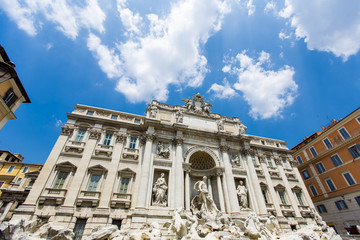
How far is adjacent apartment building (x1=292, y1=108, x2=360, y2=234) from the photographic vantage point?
2126 centimetres

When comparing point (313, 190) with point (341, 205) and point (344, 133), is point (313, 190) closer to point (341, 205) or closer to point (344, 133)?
point (341, 205)

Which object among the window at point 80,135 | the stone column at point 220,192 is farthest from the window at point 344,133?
the window at point 80,135

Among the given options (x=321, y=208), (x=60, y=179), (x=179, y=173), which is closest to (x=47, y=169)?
(x=60, y=179)

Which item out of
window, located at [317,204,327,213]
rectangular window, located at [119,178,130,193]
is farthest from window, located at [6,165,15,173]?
window, located at [317,204,327,213]

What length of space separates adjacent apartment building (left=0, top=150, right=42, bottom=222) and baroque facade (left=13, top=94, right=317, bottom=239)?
378 inches

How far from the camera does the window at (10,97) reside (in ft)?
46.1

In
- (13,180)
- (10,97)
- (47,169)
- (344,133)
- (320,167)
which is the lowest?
(47,169)

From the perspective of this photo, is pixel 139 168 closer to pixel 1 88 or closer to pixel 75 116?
pixel 75 116

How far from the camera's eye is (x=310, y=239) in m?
12.4

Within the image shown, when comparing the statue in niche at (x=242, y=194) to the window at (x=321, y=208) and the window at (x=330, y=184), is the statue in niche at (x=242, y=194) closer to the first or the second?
the window at (x=330, y=184)

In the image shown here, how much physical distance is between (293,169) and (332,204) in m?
6.77

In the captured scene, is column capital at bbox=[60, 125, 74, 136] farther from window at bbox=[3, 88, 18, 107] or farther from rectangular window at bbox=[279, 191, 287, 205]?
rectangular window at bbox=[279, 191, 287, 205]

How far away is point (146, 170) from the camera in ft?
54.0

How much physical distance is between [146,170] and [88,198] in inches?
204
